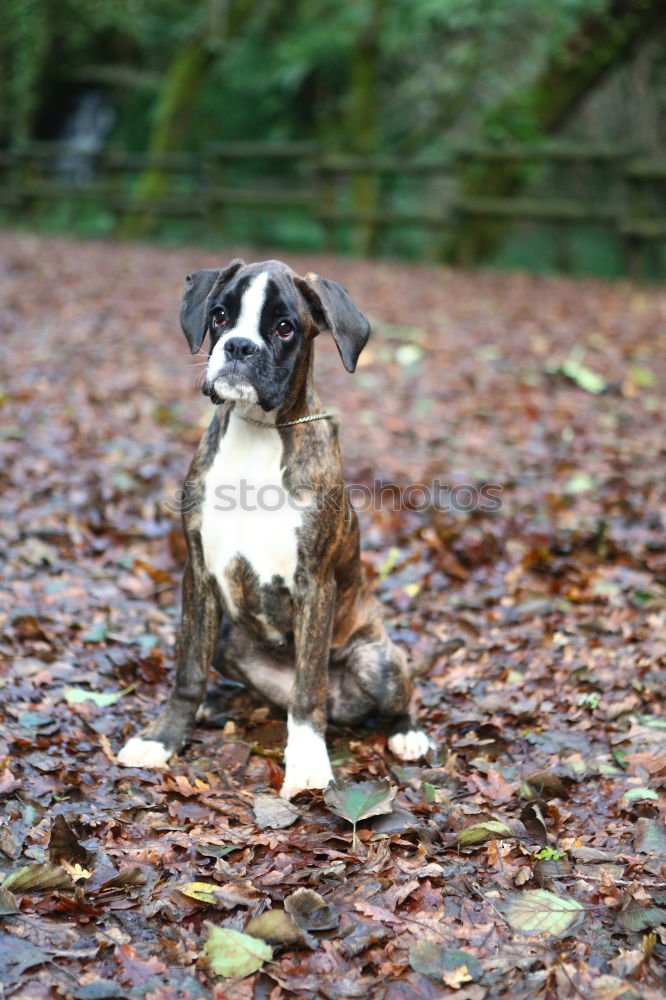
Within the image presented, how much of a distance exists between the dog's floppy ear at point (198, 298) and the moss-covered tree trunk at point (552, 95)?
13.3 m

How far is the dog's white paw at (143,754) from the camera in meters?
3.65

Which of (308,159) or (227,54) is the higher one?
(227,54)

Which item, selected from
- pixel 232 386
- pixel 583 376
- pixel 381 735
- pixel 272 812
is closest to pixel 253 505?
pixel 232 386

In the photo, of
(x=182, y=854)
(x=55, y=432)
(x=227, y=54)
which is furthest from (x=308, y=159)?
(x=182, y=854)

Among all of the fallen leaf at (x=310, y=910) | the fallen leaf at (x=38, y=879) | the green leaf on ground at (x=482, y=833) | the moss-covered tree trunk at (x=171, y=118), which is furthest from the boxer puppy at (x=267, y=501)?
the moss-covered tree trunk at (x=171, y=118)

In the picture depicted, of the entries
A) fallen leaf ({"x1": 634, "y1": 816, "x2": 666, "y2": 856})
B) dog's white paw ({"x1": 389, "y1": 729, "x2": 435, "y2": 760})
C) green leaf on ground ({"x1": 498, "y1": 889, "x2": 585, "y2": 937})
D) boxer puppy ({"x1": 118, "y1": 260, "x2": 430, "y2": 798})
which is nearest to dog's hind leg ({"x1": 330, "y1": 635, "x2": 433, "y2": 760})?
dog's white paw ({"x1": 389, "y1": 729, "x2": 435, "y2": 760})

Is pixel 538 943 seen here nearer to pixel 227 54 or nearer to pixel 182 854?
pixel 182 854

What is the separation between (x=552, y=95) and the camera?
1670 centimetres

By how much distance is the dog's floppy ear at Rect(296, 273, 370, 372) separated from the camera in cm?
349

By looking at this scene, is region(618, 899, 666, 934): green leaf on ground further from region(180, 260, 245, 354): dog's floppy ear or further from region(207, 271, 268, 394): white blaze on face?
region(180, 260, 245, 354): dog's floppy ear

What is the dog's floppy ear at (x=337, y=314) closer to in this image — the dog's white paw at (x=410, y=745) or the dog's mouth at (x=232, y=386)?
the dog's mouth at (x=232, y=386)

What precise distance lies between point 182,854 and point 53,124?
2819 centimetres

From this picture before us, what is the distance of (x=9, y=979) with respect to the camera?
2.57 m

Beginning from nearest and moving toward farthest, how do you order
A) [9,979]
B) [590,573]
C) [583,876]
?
[9,979] → [583,876] → [590,573]
